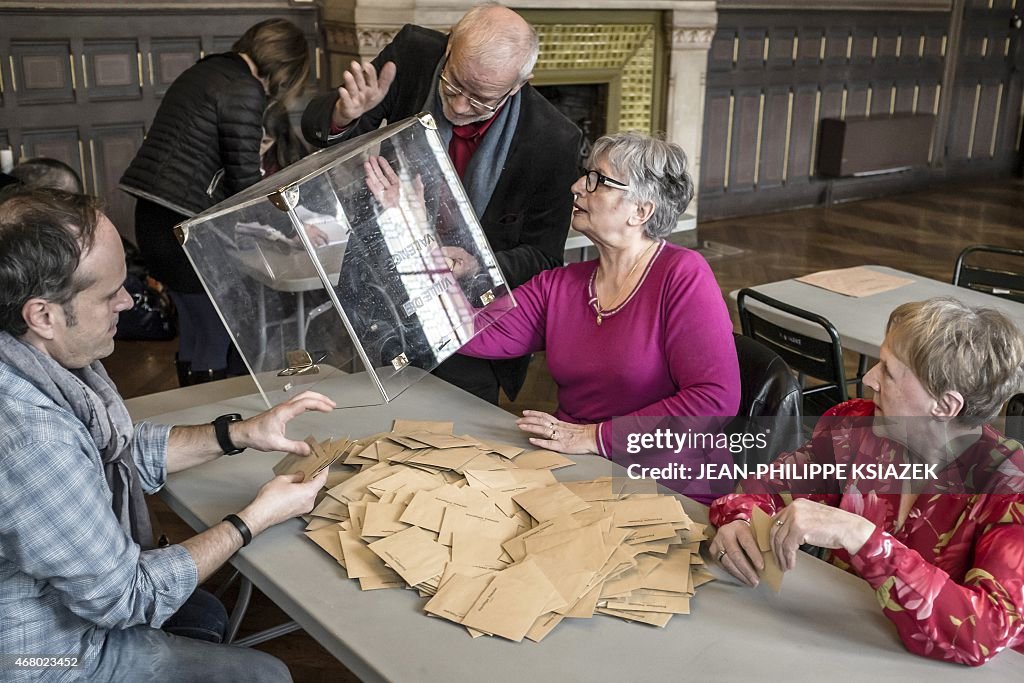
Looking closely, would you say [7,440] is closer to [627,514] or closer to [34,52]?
[627,514]

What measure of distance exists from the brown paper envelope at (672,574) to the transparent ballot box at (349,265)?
0.68 m

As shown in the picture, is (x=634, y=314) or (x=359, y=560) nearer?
(x=359, y=560)

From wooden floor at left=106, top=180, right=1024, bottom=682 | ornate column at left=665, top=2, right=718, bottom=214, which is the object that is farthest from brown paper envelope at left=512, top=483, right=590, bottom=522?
ornate column at left=665, top=2, right=718, bottom=214

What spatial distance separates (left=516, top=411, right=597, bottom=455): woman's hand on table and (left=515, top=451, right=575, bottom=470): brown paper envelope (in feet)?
0.16

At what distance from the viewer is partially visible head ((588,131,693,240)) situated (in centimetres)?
225

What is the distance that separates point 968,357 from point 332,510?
109 centimetres

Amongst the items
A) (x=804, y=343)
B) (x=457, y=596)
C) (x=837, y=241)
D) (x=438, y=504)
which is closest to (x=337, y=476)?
(x=438, y=504)

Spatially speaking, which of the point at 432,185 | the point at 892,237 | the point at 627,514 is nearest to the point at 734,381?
the point at 627,514

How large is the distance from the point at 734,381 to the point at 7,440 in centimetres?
143

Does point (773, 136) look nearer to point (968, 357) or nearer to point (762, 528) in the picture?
point (968, 357)

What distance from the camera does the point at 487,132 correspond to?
8.16 feet

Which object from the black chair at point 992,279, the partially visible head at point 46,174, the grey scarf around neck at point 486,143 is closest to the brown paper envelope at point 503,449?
the grey scarf around neck at point 486,143

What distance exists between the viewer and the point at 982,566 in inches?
55.7

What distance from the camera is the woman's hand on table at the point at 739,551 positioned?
61.6 inches
